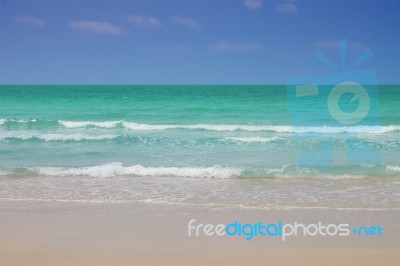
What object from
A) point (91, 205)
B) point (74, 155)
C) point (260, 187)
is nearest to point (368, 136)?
point (260, 187)

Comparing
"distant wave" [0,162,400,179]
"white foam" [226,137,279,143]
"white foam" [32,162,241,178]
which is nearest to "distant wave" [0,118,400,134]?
"white foam" [226,137,279,143]

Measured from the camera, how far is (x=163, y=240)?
5.96 metres

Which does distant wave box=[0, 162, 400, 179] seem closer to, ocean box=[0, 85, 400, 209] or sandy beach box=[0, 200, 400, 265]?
ocean box=[0, 85, 400, 209]

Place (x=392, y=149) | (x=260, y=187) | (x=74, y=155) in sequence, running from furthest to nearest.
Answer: (x=392, y=149)
(x=74, y=155)
(x=260, y=187)

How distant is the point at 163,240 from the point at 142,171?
17.0 ft

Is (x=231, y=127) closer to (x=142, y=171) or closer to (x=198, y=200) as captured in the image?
(x=142, y=171)

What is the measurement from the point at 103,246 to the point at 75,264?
2.04 feet

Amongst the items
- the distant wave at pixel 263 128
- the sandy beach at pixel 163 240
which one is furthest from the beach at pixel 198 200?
the distant wave at pixel 263 128

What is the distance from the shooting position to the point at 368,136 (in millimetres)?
18219

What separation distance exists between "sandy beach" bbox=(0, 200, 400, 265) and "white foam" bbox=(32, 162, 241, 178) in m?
3.10

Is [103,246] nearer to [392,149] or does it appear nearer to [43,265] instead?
[43,265]

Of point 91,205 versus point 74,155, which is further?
point 74,155

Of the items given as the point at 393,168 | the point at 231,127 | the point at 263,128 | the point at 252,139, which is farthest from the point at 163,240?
the point at 231,127

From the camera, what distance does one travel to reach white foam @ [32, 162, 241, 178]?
1080 cm
